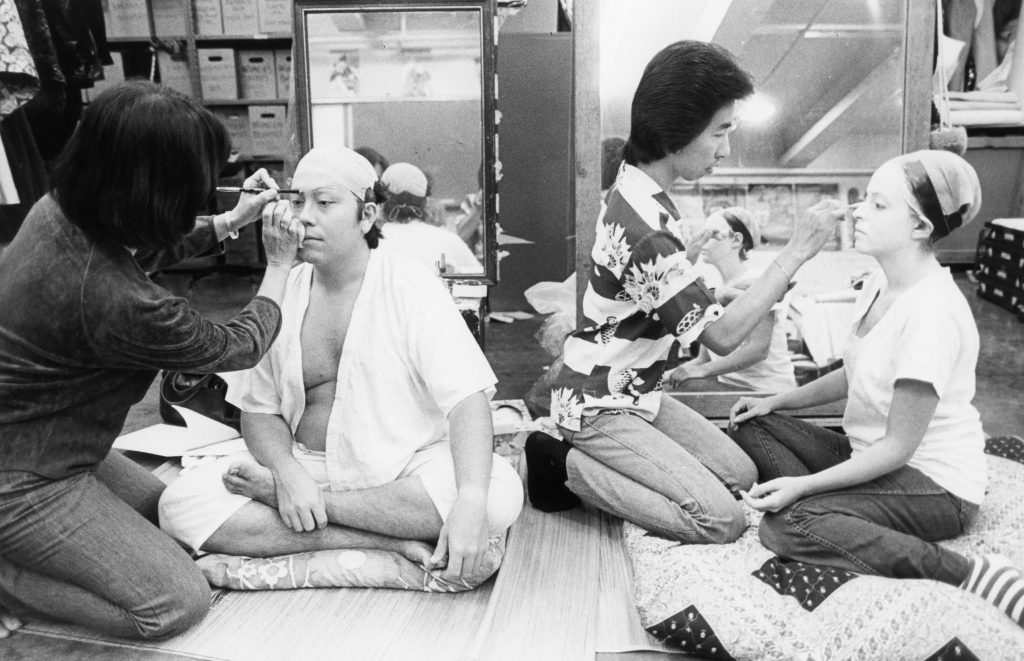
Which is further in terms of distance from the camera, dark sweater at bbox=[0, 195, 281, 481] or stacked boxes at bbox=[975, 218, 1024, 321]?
stacked boxes at bbox=[975, 218, 1024, 321]

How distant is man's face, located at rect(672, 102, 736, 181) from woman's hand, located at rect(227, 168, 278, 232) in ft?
3.32

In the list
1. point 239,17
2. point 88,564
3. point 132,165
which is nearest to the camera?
point 132,165

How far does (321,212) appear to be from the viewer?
6.64 ft

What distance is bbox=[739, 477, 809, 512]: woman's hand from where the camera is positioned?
A: 6.26ft

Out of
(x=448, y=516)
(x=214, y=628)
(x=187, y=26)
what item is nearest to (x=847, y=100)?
(x=448, y=516)

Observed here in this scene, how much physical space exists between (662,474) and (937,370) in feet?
2.21

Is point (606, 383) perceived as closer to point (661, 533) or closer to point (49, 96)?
point (661, 533)

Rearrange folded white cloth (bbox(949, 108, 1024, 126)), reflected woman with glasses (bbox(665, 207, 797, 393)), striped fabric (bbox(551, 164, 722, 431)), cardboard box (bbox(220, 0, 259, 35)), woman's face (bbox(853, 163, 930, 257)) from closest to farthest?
1. woman's face (bbox(853, 163, 930, 257))
2. striped fabric (bbox(551, 164, 722, 431))
3. reflected woman with glasses (bbox(665, 207, 797, 393))
4. folded white cloth (bbox(949, 108, 1024, 126))
5. cardboard box (bbox(220, 0, 259, 35))

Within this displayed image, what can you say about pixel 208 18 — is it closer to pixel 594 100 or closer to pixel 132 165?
pixel 594 100

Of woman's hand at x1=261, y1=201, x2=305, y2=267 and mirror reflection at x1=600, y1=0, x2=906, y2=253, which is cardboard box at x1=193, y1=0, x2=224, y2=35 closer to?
mirror reflection at x1=600, y1=0, x2=906, y2=253

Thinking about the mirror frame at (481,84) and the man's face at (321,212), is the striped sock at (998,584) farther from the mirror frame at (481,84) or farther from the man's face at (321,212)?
the mirror frame at (481,84)

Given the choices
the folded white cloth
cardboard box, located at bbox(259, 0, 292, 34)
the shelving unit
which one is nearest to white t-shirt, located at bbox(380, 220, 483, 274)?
the shelving unit

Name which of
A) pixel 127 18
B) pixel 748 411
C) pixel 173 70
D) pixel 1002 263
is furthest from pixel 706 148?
pixel 127 18

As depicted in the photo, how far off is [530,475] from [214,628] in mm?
943
